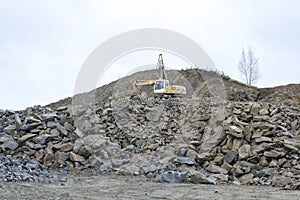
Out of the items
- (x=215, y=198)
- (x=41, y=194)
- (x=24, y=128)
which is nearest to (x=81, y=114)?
(x=24, y=128)

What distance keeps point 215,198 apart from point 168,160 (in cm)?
303

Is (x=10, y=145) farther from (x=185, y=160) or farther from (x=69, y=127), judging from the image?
(x=185, y=160)

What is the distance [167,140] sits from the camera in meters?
10.6

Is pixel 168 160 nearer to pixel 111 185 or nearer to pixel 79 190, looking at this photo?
pixel 111 185

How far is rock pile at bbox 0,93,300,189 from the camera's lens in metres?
8.53

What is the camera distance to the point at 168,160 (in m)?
9.08

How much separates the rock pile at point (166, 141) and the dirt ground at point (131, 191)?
22.4 inches

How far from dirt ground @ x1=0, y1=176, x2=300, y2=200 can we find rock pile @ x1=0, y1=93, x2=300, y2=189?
57cm

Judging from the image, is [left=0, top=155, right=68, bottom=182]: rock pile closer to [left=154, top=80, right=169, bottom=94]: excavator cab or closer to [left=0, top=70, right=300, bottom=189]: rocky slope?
[left=0, top=70, right=300, bottom=189]: rocky slope

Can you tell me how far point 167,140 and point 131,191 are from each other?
161 inches

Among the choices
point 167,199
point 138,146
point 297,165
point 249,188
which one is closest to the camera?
point 167,199

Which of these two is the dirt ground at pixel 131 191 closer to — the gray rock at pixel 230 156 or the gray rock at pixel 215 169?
the gray rock at pixel 215 169

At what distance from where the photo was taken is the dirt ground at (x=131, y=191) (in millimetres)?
6160

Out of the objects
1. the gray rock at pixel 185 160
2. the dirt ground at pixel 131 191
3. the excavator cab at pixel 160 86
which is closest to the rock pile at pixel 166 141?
the gray rock at pixel 185 160
